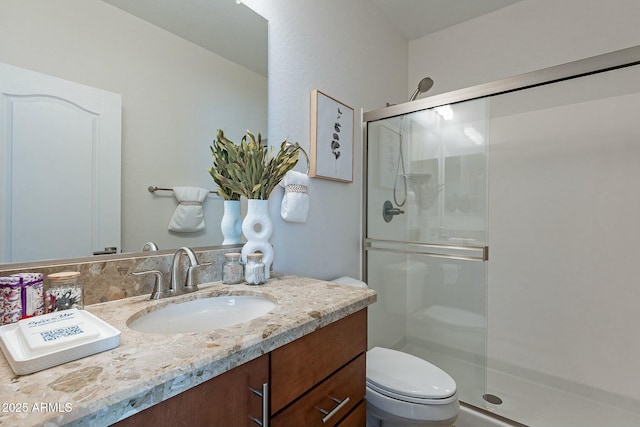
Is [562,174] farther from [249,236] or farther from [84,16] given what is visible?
[84,16]

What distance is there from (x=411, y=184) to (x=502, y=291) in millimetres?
1002

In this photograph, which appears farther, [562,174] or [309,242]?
[562,174]

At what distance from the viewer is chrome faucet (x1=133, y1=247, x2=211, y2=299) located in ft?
2.95

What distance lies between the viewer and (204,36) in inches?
44.6

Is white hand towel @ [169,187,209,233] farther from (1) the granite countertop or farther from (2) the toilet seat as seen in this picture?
(2) the toilet seat

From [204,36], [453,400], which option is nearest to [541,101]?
[453,400]

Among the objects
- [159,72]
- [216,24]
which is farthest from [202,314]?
[216,24]

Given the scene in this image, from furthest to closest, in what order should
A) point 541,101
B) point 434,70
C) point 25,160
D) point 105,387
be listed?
point 434,70
point 541,101
point 25,160
point 105,387

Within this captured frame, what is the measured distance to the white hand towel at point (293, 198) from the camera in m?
1.35

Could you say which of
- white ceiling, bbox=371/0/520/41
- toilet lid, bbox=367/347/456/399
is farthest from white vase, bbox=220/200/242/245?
white ceiling, bbox=371/0/520/41

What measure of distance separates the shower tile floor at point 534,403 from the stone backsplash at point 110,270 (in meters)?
1.63

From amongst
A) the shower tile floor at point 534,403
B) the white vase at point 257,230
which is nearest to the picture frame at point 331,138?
the white vase at point 257,230

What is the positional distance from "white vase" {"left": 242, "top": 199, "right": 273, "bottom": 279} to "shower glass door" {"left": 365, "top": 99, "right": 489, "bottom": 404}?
102cm

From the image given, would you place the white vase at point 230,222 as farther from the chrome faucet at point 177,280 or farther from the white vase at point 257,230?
the chrome faucet at point 177,280
